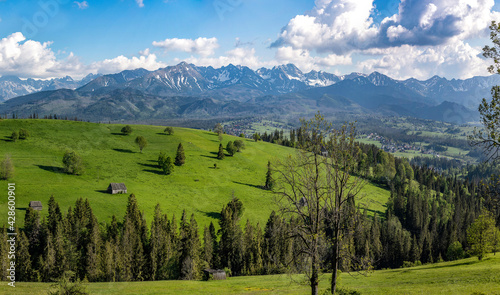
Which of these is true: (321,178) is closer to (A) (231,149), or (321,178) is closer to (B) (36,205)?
(B) (36,205)

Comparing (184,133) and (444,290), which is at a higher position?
(184,133)

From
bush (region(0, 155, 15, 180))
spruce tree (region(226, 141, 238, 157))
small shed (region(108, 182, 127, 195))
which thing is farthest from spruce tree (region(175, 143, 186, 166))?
bush (region(0, 155, 15, 180))

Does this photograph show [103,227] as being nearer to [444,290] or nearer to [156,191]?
[156,191]

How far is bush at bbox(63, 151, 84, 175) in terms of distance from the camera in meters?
107

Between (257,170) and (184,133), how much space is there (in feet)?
217

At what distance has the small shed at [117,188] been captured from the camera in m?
99.4

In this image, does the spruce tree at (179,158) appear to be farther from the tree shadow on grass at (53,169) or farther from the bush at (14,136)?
the bush at (14,136)

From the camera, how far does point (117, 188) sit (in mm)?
100625

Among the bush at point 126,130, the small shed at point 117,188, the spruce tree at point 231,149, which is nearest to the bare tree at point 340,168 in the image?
the small shed at point 117,188

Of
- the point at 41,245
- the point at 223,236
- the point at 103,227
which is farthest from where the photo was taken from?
the point at 223,236

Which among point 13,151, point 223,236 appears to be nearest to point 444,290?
point 223,236

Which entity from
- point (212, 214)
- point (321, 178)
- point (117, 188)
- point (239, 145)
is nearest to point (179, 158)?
point (117, 188)

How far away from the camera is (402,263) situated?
10569 centimetres

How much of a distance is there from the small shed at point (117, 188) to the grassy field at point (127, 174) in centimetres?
250
